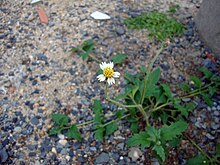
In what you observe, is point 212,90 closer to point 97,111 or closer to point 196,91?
point 196,91

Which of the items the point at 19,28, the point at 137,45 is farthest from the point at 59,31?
the point at 137,45

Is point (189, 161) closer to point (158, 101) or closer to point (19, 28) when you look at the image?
point (158, 101)

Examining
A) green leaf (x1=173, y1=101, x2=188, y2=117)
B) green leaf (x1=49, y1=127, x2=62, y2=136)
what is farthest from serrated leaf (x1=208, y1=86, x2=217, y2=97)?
green leaf (x1=49, y1=127, x2=62, y2=136)

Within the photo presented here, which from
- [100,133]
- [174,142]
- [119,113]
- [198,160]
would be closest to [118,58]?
[119,113]

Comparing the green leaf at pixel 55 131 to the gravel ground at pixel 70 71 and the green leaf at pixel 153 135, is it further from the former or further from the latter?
the green leaf at pixel 153 135

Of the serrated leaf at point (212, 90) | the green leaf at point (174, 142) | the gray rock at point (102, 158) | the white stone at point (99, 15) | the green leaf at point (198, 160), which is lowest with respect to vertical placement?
the gray rock at point (102, 158)

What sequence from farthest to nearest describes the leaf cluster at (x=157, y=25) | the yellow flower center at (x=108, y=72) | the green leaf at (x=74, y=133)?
the leaf cluster at (x=157, y=25), the green leaf at (x=74, y=133), the yellow flower center at (x=108, y=72)

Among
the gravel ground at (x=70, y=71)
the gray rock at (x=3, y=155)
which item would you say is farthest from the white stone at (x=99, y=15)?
the gray rock at (x=3, y=155)
